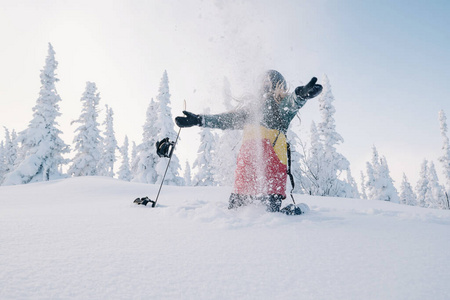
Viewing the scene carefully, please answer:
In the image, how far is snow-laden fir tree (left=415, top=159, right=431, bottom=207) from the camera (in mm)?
39000

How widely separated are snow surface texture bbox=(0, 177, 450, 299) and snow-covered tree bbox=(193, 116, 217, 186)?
22.7 metres

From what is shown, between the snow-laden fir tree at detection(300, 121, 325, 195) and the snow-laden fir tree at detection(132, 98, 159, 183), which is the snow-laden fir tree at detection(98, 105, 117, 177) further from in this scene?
the snow-laden fir tree at detection(300, 121, 325, 195)

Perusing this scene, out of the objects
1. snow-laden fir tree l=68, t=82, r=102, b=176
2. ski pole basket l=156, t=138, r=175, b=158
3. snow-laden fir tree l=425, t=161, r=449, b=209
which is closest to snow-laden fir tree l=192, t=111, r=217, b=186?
snow-laden fir tree l=68, t=82, r=102, b=176

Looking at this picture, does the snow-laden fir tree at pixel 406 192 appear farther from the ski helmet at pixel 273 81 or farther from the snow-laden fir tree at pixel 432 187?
the ski helmet at pixel 273 81

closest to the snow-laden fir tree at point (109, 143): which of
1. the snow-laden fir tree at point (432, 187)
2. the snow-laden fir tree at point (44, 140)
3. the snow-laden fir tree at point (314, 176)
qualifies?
the snow-laden fir tree at point (44, 140)

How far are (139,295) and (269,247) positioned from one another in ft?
2.41

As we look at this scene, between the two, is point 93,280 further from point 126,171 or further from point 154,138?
point 126,171

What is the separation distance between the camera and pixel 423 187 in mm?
39938

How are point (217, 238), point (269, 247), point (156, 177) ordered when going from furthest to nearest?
point (156, 177)
point (217, 238)
point (269, 247)

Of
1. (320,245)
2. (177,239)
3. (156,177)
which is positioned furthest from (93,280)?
(156,177)

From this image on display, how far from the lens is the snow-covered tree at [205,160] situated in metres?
24.9

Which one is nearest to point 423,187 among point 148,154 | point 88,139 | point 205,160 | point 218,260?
point 205,160

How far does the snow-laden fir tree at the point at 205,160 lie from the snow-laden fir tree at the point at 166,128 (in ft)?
11.6

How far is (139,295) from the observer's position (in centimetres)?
83
